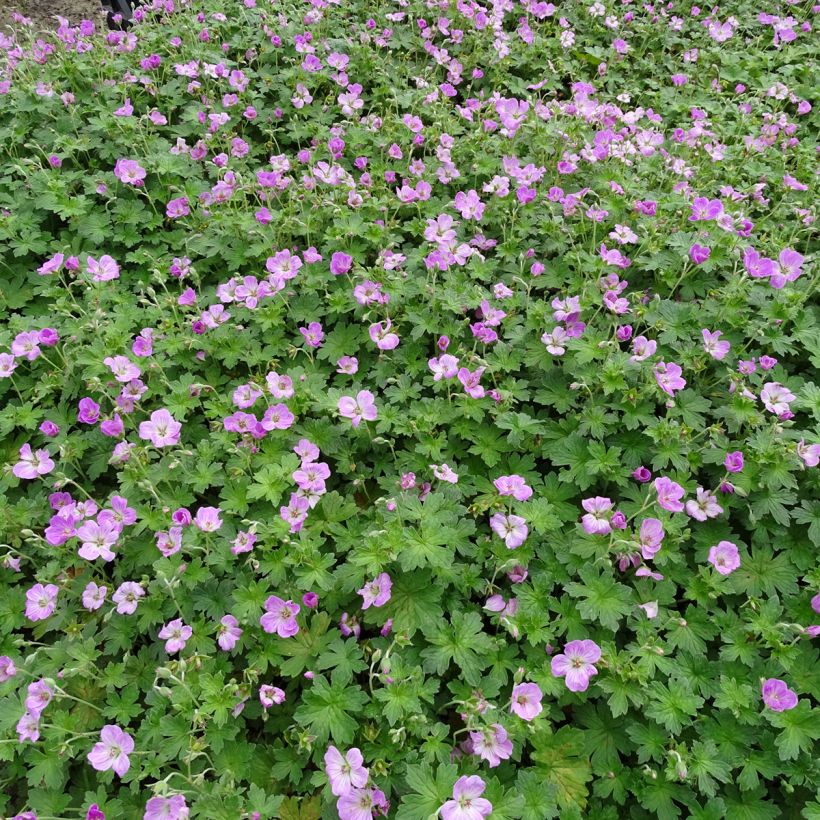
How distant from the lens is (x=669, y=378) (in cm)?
297

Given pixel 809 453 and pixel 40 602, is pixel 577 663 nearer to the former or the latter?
pixel 809 453

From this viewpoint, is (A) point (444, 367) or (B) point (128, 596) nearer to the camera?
(B) point (128, 596)

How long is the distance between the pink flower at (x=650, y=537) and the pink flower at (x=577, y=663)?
0.46 metres

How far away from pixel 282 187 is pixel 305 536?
2400 millimetres

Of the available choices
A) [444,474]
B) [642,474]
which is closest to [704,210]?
[642,474]

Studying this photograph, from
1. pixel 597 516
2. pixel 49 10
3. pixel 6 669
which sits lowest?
pixel 6 669

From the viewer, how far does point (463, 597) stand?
8.75 ft

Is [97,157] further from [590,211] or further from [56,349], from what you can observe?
[590,211]

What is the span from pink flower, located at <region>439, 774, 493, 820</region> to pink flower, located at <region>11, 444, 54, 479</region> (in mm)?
2295

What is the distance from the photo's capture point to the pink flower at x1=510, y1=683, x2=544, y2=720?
225 cm

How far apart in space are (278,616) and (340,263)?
1.91 metres

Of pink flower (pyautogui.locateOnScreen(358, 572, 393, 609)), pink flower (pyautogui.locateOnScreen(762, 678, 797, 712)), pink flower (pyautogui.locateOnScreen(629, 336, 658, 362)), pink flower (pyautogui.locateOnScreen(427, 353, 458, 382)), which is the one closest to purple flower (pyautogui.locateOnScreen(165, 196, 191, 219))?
pink flower (pyautogui.locateOnScreen(427, 353, 458, 382))

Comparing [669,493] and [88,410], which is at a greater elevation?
[669,493]

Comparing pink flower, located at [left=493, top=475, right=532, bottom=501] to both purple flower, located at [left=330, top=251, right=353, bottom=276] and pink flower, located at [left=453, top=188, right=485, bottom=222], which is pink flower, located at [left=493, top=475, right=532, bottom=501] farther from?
pink flower, located at [left=453, top=188, right=485, bottom=222]
